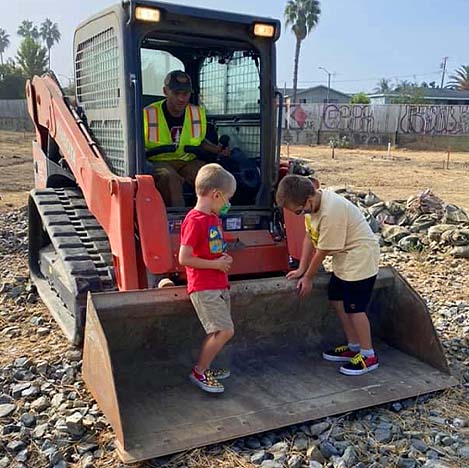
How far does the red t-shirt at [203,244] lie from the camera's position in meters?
3.56

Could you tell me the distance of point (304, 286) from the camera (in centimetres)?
411

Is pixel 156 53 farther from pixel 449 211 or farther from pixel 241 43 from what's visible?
pixel 449 211

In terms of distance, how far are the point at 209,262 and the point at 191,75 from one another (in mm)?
2300

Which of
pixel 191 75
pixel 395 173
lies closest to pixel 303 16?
pixel 395 173

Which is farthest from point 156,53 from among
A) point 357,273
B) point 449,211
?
point 449,211

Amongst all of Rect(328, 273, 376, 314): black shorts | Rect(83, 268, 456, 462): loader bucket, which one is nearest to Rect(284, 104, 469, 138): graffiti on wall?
Rect(83, 268, 456, 462): loader bucket

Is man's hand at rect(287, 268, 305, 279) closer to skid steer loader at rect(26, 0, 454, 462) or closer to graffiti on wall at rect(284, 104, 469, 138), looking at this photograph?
skid steer loader at rect(26, 0, 454, 462)

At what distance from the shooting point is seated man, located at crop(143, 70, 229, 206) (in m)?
4.40

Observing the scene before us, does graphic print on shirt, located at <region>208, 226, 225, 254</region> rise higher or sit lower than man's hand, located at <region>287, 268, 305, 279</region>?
higher

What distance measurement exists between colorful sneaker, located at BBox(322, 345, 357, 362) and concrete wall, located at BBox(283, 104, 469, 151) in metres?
28.8

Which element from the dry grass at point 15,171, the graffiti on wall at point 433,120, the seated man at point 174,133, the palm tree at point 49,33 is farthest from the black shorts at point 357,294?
the palm tree at point 49,33

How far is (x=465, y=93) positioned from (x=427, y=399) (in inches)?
2216

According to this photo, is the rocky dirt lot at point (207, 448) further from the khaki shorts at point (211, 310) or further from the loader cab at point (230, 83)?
the loader cab at point (230, 83)

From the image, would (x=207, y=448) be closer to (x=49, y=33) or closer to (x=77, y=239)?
(x=77, y=239)
